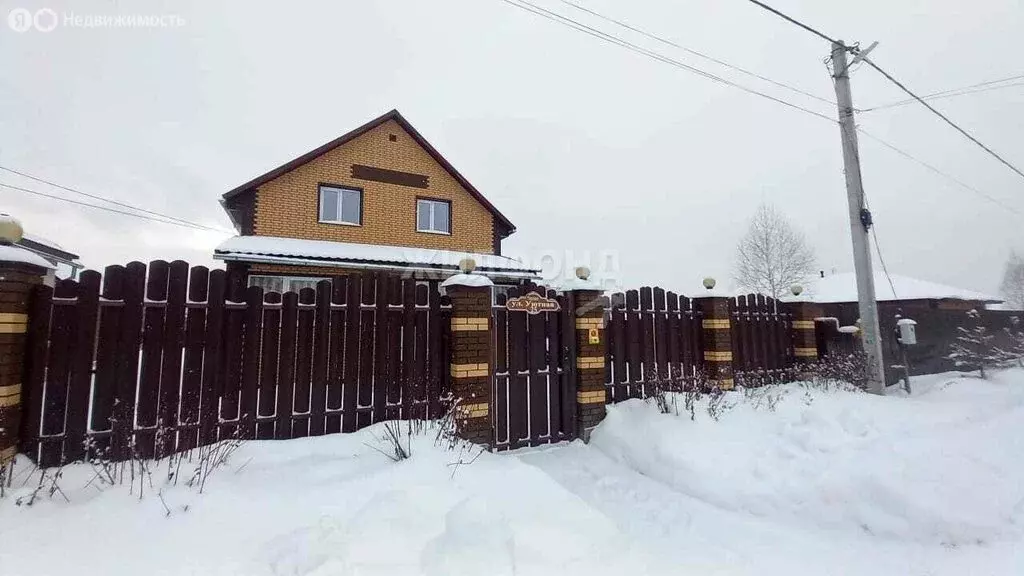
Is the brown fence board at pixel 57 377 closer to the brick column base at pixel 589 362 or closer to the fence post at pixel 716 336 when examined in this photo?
the brick column base at pixel 589 362

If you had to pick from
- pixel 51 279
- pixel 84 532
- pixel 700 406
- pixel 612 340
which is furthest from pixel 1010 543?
pixel 51 279

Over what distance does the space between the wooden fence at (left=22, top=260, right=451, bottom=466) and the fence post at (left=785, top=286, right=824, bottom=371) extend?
23.9ft

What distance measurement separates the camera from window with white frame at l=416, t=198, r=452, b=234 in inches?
Answer: 539

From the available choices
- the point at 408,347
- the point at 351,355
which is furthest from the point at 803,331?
the point at 351,355

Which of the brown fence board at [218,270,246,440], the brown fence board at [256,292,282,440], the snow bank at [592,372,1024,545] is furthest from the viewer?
the brown fence board at [256,292,282,440]

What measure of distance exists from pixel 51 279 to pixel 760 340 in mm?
9786

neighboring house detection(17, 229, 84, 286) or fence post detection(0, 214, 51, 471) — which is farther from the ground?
neighboring house detection(17, 229, 84, 286)

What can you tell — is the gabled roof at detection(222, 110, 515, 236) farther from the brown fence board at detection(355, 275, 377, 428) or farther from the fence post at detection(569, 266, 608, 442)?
the fence post at detection(569, 266, 608, 442)

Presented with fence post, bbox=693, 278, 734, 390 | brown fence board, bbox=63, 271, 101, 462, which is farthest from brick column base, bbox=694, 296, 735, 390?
brown fence board, bbox=63, 271, 101, 462

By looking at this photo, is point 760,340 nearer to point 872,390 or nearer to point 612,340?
point 872,390

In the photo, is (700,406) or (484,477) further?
(700,406)

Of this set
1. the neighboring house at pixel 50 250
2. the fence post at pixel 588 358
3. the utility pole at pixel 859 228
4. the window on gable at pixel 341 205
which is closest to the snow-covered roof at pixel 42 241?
the neighboring house at pixel 50 250

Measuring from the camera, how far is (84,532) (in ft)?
8.51

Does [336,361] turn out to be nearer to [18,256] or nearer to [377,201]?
[18,256]
